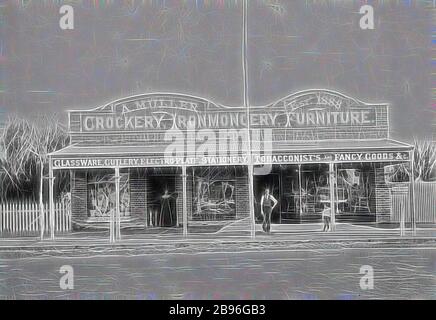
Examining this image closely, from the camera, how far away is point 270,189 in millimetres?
10023

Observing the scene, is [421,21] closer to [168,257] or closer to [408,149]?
[408,149]

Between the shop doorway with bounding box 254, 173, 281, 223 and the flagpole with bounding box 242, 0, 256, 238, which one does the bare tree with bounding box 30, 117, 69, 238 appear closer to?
the flagpole with bounding box 242, 0, 256, 238

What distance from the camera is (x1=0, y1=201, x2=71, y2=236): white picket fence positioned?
31.7 feet

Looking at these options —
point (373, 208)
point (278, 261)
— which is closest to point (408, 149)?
point (373, 208)

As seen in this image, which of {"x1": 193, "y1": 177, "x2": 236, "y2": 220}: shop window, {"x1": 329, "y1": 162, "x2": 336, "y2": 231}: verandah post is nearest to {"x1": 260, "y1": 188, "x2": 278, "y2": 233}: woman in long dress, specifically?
{"x1": 193, "y1": 177, "x2": 236, "y2": 220}: shop window

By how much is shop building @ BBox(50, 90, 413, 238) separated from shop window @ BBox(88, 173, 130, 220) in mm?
15

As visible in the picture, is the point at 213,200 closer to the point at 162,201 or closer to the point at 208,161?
the point at 208,161

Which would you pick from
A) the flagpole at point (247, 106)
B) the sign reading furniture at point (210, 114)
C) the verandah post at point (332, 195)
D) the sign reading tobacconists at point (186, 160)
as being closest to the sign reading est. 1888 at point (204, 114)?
the sign reading furniture at point (210, 114)

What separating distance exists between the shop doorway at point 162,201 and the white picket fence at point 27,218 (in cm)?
125

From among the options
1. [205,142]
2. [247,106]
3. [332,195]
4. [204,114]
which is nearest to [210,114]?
[204,114]

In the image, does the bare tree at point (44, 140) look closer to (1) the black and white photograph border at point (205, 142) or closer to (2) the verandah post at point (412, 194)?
(1) the black and white photograph border at point (205, 142)

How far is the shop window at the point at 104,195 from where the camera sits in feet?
32.4

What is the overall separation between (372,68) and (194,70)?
8.90 feet

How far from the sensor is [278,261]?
9938 mm
